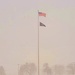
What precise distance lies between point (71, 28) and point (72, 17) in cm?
35

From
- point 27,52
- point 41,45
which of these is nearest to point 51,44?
point 41,45

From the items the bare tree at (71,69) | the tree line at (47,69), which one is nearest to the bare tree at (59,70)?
the tree line at (47,69)

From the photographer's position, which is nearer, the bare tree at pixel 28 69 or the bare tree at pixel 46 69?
the bare tree at pixel 28 69

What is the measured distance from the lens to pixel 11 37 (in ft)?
22.5

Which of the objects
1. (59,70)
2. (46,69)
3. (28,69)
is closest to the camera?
(28,69)

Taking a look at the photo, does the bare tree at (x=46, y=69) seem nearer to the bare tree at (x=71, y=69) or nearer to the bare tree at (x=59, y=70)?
the bare tree at (x=59, y=70)

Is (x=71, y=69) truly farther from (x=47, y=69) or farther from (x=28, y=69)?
(x=28, y=69)

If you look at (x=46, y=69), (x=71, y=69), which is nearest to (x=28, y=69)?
(x=46, y=69)

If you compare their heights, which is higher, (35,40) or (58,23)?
(58,23)

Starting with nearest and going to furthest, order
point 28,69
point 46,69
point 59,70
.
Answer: point 28,69
point 46,69
point 59,70

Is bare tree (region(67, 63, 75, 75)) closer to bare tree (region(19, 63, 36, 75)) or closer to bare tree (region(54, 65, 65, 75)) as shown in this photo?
bare tree (region(54, 65, 65, 75))

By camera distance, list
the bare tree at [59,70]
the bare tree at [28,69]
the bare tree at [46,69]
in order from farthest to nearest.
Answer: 1. the bare tree at [59,70]
2. the bare tree at [46,69]
3. the bare tree at [28,69]

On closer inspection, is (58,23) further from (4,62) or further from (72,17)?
(4,62)

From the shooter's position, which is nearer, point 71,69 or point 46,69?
point 46,69
